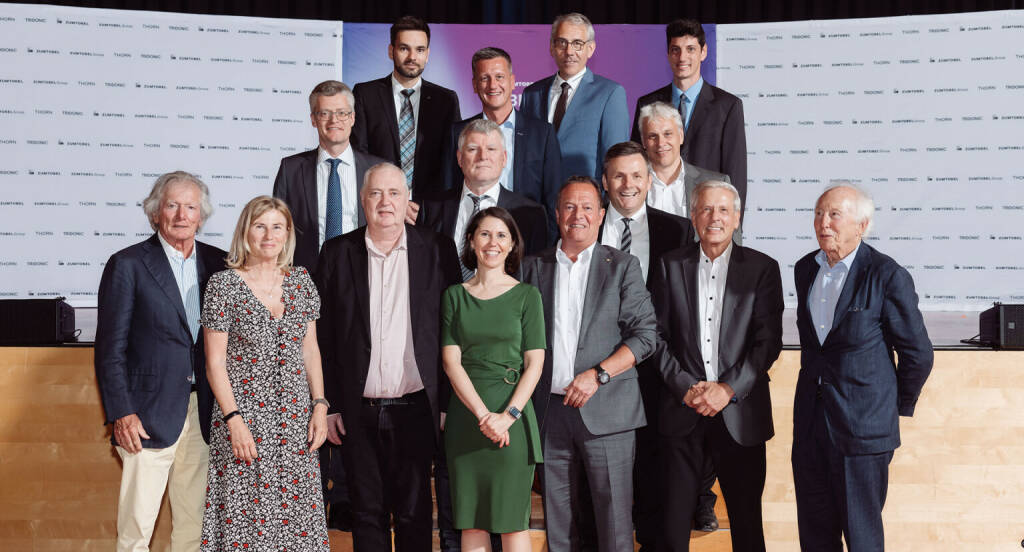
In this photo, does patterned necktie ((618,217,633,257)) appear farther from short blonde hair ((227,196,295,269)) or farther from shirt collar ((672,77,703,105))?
short blonde hair ((227,196,295,269))

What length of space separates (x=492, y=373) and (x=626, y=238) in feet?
2.67

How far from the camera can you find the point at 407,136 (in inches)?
158

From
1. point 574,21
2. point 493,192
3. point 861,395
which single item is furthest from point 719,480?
point 574,21

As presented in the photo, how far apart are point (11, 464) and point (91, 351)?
589mm

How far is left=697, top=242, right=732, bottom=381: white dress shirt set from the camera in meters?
3.10

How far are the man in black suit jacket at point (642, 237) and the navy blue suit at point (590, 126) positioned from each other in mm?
513

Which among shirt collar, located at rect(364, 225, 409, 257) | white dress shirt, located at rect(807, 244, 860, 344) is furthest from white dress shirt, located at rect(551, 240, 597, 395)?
white dress shirt, located at rect(807, 244, 860, 344)

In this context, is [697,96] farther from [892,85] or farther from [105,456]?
[105,456]

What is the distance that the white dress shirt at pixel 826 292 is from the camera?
303 centimetres

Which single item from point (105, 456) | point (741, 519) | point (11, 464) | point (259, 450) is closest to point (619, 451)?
point (741, 519)

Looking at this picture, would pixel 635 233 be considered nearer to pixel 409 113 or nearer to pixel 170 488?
pixel 409 113

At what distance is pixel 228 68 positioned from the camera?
5359 millimetres

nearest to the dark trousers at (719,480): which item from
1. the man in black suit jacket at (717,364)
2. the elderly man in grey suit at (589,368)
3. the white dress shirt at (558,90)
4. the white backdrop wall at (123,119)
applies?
the man in black suit jacket at (717,364)

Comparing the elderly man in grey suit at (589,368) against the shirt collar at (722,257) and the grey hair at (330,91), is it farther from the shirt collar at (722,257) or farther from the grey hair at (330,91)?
the grey hair at (330,91)
